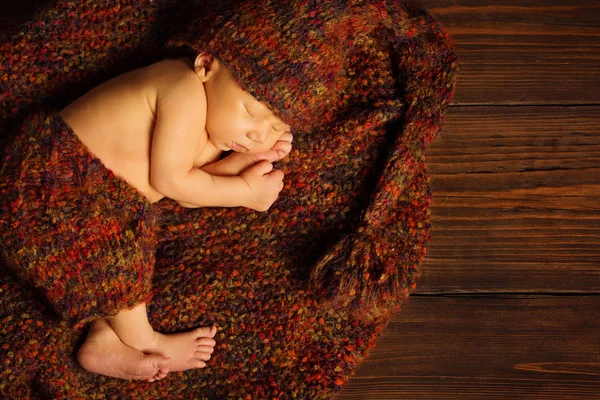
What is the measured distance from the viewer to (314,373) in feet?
4.49

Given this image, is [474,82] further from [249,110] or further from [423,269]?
[249,110]

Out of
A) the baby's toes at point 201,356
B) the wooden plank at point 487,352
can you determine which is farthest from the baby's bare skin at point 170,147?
the wooden plank at point 487,352

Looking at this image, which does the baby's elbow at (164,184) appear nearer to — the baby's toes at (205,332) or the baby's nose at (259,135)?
the baby's nose at (259,135)

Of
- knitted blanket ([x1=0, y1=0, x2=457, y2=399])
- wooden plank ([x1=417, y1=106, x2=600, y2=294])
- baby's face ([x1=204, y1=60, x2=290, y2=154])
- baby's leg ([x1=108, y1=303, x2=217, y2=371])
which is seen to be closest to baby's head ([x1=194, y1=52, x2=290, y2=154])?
baby's face ([x1=204, y1=60, x2=290, y2=154])

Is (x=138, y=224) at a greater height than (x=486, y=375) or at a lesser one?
greater

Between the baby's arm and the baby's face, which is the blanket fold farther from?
the baby's face

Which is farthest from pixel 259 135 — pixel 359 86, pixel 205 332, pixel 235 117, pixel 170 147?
pixel 205 332

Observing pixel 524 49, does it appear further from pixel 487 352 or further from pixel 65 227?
pixel 65 227

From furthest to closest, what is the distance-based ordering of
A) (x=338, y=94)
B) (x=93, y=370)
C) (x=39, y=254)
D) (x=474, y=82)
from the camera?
1. (x=474, y=82)
2. (x=338, y=94)
3. (x=93, y=370)
4. (x=39, y=254)

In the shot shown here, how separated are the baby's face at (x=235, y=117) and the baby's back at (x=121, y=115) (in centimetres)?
9

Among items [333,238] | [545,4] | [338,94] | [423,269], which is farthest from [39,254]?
[545,4]

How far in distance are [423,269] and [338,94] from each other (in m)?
0.43

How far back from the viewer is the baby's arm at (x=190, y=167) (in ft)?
3.96

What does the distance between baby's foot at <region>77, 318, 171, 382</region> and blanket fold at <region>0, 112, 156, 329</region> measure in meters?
0.06
